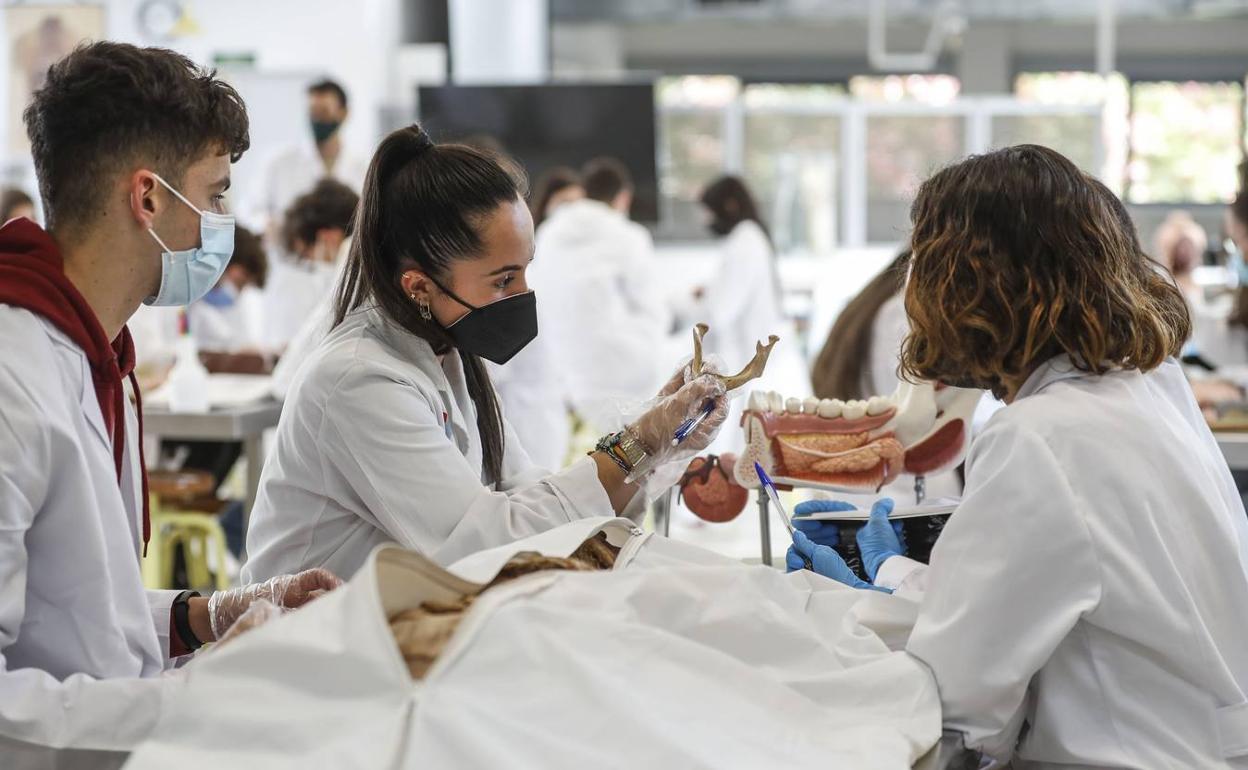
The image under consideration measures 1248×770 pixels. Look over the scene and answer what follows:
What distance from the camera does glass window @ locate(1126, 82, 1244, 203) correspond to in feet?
36.7

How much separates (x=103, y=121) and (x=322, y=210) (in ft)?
9.39

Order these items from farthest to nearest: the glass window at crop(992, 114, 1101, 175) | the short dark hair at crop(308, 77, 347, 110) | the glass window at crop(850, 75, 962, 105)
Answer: the glass window at crop(850, 75, 962, 105) → the glass window at crop(992, 114, 1101, 175) → the short dark hair at crop(308, 77, 347, 110)

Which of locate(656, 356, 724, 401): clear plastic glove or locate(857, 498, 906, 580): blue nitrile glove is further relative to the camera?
locate(656, 356, 724, 401): clear plastic glove

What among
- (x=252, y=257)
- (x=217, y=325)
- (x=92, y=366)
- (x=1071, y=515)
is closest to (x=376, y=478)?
(x=92, y=366)

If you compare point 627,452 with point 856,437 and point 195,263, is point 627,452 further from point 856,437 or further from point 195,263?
point 195,263

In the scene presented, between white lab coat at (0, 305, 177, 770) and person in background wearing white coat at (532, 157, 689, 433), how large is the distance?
413 cm

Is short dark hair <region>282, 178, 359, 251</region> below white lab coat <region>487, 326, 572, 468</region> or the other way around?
the other way around

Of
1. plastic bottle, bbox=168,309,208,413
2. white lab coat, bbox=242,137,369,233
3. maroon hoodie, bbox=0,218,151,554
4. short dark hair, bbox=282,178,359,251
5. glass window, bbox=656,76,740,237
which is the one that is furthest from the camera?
glass window, bbox=656,76,740,237

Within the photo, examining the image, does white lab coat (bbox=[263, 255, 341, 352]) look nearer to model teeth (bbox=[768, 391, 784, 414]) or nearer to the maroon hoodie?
model teeth (bbox=[768, 391, 784, 414])

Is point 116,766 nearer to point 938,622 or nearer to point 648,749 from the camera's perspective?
point 648,749

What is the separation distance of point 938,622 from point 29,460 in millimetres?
1026

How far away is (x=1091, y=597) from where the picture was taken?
4.56 feet

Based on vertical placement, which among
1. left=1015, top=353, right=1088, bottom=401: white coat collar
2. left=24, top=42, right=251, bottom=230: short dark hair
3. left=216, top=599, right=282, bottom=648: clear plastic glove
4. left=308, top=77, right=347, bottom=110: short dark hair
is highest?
left=308, top=77, right=347, bottom=110: short dark hair

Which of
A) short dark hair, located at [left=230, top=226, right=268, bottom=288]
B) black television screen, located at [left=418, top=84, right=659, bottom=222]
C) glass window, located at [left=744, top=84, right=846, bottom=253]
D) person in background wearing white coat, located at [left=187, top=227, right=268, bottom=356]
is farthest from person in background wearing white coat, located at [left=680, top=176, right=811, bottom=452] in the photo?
glass window, located at [left=744, top=84, right=846, bottom=253]
